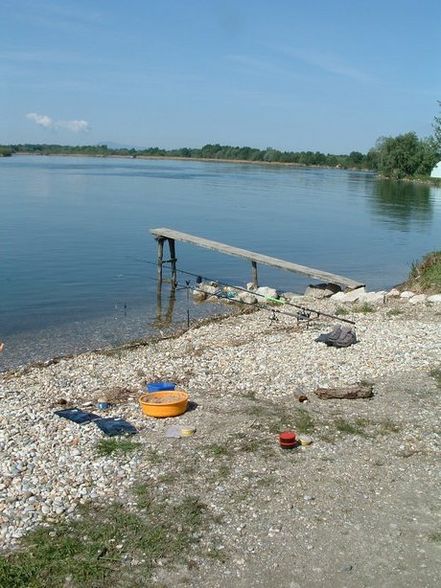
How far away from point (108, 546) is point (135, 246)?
28419 millimetres

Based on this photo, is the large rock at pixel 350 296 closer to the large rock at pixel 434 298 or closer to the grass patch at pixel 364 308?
the grass patch at pixel 364 308

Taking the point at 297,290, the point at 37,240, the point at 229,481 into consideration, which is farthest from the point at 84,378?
the point at 37,240

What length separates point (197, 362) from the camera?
43.1 feet

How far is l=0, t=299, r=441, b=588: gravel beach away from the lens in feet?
21.3

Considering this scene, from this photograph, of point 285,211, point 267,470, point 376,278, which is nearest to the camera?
point 267,470

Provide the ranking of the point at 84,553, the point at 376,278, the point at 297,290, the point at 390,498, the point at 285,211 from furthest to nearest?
the point at 285,211 < the point at 376,278 < the point at 297,290 < the point at 390,498 < the point at 84,553

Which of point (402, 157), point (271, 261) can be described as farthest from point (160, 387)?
point (402, 157)

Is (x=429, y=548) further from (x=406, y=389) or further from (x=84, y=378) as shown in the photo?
(x=84, y=378)

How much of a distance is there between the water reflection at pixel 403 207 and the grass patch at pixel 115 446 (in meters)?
41.8

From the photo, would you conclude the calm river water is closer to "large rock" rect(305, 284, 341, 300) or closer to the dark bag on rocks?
"large rock" rect(305, 284, 341, 300)

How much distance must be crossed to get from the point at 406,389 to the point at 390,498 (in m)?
3.87

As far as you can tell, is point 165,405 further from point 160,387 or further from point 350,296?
point 350,296

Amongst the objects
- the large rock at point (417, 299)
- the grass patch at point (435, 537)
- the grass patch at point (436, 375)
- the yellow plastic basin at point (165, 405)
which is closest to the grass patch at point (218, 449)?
the yellow plastic basin at point (165, 405)

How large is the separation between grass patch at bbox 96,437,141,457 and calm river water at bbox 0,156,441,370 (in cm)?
677
